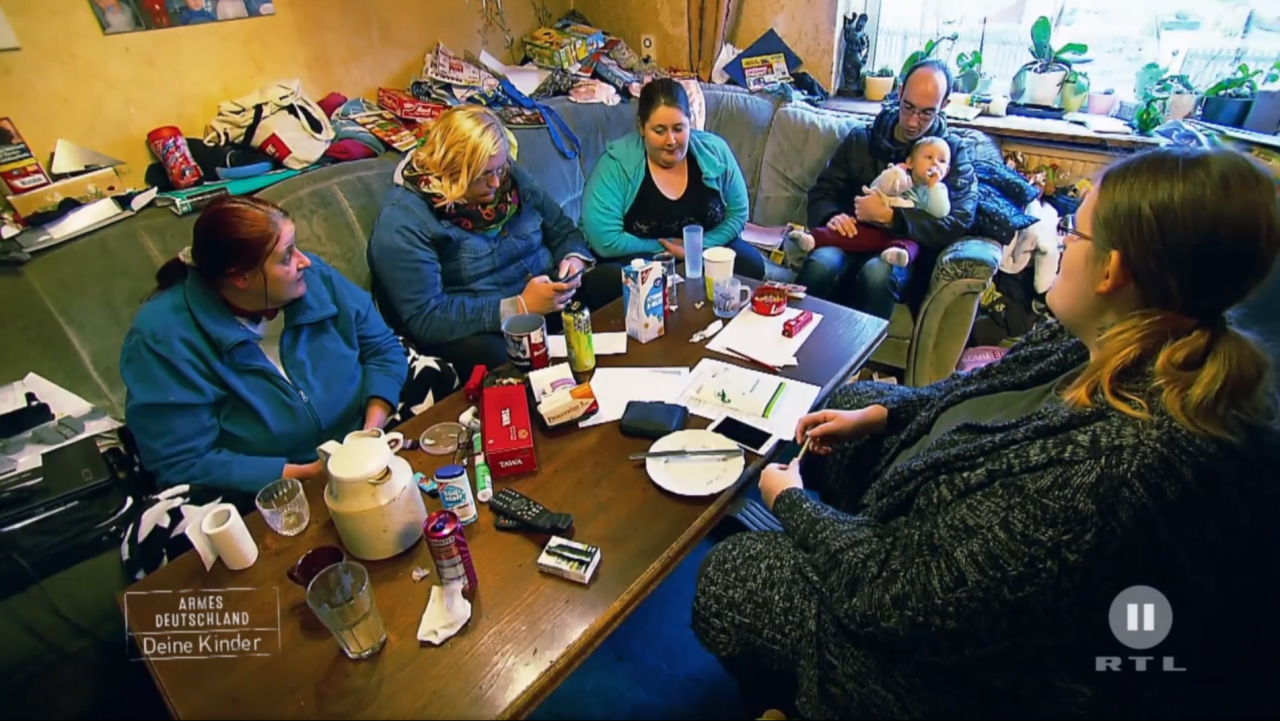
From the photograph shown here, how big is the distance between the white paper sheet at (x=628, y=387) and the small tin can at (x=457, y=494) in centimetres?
28

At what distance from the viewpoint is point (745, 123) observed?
10.2ft

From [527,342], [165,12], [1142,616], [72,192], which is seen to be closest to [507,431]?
[527,342]

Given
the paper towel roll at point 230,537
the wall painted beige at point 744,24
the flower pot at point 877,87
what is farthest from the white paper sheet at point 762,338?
the wall painted beige at point 744,24

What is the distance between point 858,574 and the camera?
99cm

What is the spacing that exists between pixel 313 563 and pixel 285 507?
→ 169 mm

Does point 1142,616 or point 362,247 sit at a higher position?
point 362,247

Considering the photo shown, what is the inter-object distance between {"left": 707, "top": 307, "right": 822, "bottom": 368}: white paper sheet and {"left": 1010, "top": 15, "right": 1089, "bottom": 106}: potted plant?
2.02 meters

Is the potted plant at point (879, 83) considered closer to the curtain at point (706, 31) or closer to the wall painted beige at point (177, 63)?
the curtain at point (706, 31)

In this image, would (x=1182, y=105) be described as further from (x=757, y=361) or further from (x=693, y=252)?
(x=757, y=361)

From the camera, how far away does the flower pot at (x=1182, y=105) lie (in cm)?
252

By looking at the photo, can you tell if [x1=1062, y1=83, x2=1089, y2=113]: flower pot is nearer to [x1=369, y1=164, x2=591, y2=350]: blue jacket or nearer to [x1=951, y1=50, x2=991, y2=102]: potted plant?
[x1=951, y1=50, x2=991, y2=102]: potted plant

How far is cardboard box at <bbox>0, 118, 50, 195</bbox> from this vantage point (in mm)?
1768

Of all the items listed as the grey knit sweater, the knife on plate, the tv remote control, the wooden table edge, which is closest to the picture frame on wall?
the tv remote control

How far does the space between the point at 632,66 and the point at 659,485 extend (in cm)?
292
